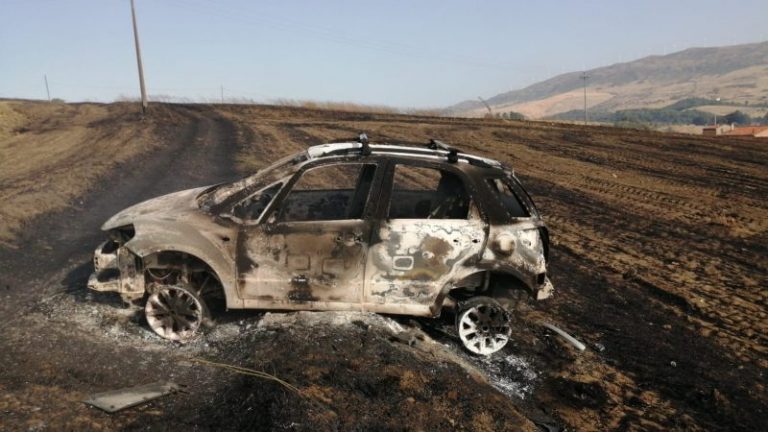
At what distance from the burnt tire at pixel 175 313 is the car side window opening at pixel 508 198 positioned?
120 inches

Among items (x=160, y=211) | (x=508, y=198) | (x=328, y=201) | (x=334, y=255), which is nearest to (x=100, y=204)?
(x=160, y=211)

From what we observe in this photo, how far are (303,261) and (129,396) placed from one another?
1860 millimetres

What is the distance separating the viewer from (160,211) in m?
5.86

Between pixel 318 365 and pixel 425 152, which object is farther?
pixel 425 152

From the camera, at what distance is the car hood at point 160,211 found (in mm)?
5738

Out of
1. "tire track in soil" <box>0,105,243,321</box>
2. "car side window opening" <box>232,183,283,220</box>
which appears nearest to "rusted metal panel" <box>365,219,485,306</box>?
"car side window opening" <box>232,183,283,220</box>

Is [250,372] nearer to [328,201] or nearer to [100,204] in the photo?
[328,201]

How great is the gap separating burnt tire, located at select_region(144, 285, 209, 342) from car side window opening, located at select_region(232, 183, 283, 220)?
858 millimetres

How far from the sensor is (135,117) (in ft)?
91.8

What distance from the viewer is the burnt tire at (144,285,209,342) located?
18.4 ft

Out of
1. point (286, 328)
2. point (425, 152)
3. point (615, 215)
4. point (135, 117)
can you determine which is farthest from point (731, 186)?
point (135, 117)

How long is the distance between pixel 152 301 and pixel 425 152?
3.02 m

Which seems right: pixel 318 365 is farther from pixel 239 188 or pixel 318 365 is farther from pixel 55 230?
pixel 55 230

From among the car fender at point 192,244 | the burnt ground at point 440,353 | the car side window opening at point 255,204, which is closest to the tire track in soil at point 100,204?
the burnt ground at point 440,353
